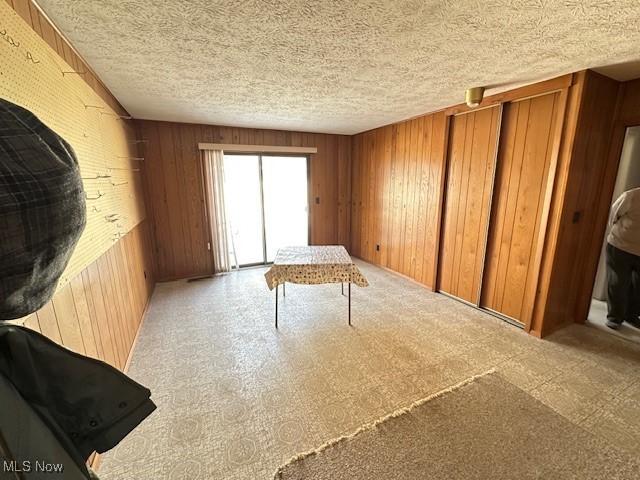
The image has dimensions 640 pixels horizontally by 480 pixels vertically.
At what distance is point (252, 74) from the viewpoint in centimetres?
208

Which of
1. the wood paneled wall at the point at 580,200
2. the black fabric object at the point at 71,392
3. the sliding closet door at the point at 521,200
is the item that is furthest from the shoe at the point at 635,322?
the black fabric object at the point at 71,392

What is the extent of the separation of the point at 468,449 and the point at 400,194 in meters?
3.23

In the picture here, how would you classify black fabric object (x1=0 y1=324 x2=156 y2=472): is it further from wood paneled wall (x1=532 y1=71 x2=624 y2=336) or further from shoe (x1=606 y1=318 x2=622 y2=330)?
shoe (x1=606 y1=318 x2=622 y2=330)

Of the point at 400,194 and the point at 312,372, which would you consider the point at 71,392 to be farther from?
the point at 400,194

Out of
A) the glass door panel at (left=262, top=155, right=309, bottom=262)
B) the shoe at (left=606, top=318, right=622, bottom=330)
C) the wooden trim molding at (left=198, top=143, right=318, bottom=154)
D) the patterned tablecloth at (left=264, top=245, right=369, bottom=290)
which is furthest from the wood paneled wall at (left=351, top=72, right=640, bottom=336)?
the glass door panel at (left=262, top=155, right=309, bottom=262)

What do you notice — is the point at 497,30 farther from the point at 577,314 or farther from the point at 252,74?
the point at 577,314

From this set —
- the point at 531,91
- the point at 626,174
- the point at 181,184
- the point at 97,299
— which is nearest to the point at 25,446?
the point at 97,299

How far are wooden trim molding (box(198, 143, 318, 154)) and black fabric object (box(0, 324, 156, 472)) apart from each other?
3886mm

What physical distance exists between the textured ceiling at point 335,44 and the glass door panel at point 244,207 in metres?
1.70

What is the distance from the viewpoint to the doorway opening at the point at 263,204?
4438 millimetres

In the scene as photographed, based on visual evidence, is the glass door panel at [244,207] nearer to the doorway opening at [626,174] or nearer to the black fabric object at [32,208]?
the black fabric object at [32,208]

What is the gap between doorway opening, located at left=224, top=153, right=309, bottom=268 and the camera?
4.44 meters

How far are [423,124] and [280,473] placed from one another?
3803 mm

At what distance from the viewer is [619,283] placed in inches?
108
